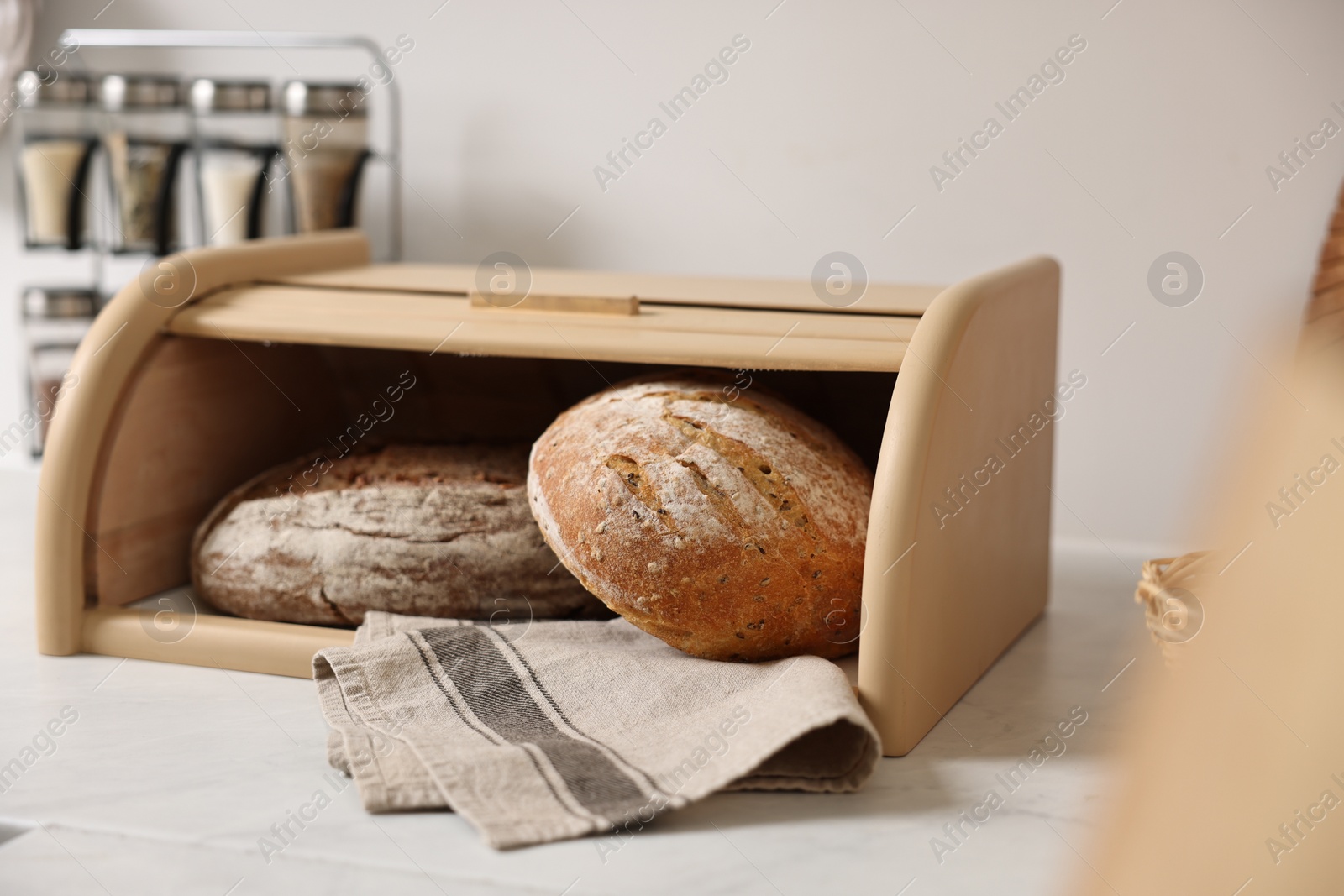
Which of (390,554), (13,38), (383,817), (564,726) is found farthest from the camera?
(13,38)

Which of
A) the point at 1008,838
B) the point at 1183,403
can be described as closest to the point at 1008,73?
the point at 1183,403

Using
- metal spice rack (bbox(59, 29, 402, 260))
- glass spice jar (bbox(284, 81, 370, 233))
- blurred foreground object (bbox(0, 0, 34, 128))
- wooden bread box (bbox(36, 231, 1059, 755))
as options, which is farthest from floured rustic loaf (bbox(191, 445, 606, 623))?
blurred foreground object (bbox(0, 0, 34, 128))

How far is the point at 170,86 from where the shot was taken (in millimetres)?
1445

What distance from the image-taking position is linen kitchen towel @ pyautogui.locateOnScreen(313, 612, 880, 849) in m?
0.71

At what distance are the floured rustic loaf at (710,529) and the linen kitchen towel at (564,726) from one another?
4cm

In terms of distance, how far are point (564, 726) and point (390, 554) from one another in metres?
0.25

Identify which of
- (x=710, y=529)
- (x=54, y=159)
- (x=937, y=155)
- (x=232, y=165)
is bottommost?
(x=54, y=159)

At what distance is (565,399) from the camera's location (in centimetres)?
129

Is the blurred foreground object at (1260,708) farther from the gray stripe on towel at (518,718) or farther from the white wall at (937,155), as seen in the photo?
the white wall at (937,155)

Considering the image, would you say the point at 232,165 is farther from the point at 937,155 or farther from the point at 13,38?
the point at 937,155

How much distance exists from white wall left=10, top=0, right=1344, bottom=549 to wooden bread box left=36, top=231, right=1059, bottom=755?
280 mm

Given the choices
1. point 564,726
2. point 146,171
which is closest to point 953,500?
point 564,726

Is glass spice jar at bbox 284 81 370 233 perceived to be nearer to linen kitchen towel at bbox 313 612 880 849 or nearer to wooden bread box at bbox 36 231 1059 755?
wooden bread box at bbox 36 231 1059 755

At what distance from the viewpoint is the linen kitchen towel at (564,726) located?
2.33 ft
